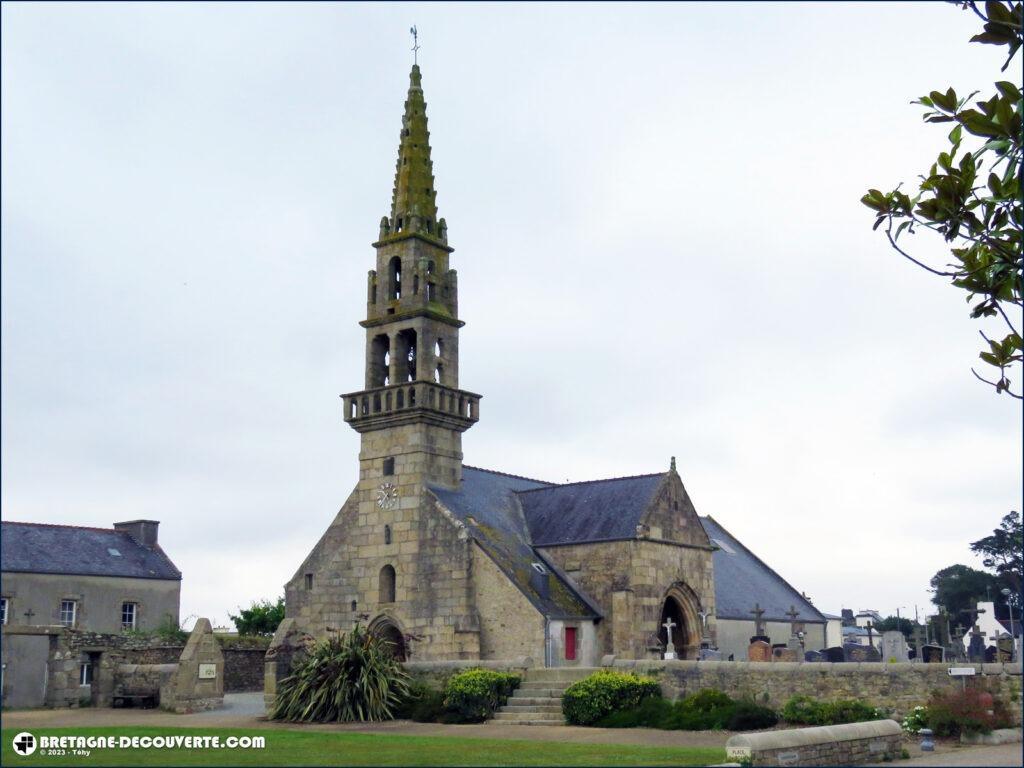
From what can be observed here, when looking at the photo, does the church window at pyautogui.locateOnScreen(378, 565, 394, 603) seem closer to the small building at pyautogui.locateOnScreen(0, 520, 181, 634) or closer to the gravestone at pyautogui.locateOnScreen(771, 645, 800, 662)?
the gravestone at pyautogui.locateOnScreen(771, 645, 800, 662)

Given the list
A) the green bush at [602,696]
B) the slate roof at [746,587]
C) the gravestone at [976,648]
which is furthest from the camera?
the slate roof at [746,587]

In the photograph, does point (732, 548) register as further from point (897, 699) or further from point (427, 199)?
point (897, 699)

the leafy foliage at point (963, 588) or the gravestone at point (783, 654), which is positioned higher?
the leafy foliage at point (963, 588)

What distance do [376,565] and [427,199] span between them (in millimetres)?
12679

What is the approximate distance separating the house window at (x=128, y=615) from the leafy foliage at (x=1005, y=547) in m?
55.7

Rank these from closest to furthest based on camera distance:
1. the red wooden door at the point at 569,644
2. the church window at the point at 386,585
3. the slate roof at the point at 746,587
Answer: the red wooden door at the point at 569,644
the church window at the point at 386,585
the slate roof at the point at 746,587

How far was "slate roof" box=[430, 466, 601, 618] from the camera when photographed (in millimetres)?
33041

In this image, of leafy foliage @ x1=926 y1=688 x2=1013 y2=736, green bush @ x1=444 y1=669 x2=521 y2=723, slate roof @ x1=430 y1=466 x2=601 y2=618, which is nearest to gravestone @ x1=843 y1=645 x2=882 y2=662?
slate roof @ x1=430 y1=466 x2=601 y2=618

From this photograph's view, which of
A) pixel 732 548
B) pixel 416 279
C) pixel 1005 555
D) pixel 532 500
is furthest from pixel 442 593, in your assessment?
pixel 1005 555

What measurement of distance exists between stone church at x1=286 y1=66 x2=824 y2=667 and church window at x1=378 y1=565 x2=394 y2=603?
0.05 m

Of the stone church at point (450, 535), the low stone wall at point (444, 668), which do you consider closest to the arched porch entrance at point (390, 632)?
the stone church at point (450, 535)

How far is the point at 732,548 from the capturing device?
173ft

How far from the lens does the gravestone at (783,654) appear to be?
32375 mm

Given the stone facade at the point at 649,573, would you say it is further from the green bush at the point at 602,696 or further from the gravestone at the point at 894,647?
the gravestone at the point at 894,647
